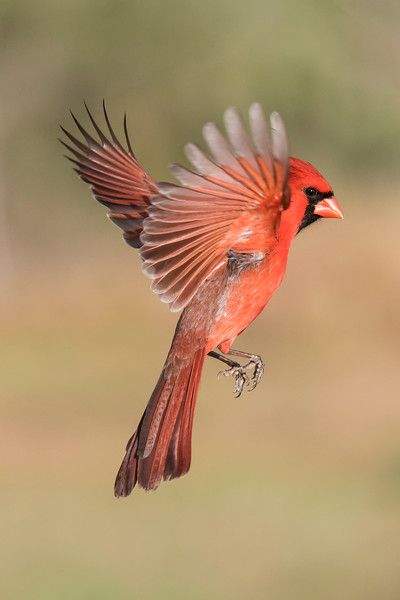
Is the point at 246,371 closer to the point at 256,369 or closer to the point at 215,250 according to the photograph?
the point at 256,369

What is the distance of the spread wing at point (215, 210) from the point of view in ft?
6.77

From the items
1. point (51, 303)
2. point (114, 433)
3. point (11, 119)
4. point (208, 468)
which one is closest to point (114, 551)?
point (208, 468)

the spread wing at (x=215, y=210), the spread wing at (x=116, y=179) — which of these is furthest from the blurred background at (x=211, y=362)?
the spread wing at (x=215, y=210)

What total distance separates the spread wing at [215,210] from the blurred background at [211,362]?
26.9ft

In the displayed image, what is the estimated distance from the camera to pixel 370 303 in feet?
61.9

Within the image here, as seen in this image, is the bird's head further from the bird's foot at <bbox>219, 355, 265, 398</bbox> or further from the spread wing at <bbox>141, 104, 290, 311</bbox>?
the bird's foot at <bbox>219, 355, 265, 398</bbox>

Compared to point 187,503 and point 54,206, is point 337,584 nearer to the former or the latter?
point 187,503

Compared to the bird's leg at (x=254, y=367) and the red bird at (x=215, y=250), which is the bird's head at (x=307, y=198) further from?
the bird's leg at (x=254, y=367)

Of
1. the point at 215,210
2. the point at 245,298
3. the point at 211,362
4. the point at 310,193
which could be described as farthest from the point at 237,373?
the point at 211,362

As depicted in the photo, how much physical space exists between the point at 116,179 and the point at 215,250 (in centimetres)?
65

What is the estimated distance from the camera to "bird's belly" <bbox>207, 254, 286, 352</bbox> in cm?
229

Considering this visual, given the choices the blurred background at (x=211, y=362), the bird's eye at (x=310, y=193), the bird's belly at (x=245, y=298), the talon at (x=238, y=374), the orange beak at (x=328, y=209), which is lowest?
the talon at (x=238, y=374)

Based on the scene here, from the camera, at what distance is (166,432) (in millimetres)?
2254

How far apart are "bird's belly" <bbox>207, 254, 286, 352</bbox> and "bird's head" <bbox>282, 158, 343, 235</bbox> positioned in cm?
11
